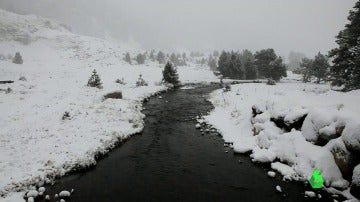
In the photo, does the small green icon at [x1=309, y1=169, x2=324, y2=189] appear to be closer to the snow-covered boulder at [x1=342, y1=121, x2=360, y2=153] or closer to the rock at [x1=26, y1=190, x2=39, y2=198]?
the snow-covered boulder at [x1=342, y1=121, x2=360, y2=153]

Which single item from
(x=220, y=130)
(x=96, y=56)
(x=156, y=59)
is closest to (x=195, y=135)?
(x=220, y=130)

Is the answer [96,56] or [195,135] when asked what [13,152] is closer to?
[195,135]

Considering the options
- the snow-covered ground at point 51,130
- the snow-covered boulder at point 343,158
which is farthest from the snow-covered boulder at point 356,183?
the snow-covered ground at point 51,130

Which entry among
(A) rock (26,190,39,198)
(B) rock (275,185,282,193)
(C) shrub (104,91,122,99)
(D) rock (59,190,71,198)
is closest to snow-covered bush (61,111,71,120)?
(C) shrub (104,91,122,99)

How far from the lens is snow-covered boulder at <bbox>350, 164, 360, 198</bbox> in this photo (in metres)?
13.5

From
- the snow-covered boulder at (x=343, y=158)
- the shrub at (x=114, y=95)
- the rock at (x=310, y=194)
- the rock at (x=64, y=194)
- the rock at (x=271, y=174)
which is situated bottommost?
the rock at (x=310, y=194)

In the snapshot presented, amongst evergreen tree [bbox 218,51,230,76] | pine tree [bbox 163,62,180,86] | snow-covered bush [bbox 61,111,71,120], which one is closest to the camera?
snow-covered bush [bbox 61,111,71,120]

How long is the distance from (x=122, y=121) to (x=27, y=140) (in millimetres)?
8998

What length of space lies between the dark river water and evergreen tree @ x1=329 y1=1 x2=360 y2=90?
70.9 feet

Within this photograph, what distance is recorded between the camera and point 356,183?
44.3 feet

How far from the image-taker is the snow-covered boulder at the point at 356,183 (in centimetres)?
1345

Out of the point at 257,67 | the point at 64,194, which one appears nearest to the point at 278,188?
the point at 64,194

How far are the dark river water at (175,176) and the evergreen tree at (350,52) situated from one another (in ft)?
70.9

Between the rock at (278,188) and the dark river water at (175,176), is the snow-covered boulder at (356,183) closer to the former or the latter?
the dark river water at (175,176)
